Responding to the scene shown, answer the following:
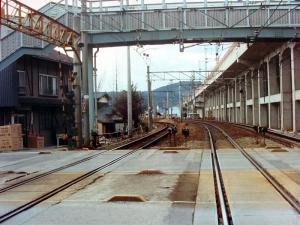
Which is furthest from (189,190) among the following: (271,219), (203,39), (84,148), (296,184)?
(203,39)

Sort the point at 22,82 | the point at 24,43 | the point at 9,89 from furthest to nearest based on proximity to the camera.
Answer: the point at 22,82, the point at 9,89, the point at 24,43

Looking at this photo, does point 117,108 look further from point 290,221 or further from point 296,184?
point 290,221

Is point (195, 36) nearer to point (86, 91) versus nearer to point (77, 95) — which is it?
point (86, 91)

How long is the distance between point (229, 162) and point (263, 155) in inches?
129

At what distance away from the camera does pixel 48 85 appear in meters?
46.8

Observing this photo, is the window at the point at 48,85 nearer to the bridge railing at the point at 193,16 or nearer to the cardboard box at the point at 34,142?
the cardboard box at the point at 34,142

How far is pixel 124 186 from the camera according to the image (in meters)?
14.4

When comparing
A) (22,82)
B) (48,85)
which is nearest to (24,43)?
(22,82)

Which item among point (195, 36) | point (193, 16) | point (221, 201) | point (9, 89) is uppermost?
point (193, 16)

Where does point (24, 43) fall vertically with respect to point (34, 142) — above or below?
above

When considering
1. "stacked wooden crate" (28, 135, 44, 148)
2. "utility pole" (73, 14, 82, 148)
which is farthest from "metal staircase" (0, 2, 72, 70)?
"stacked wooden crate" (28, 135, 44, 148)

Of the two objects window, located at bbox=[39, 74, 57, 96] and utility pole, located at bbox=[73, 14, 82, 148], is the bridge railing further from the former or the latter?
window, located at bbox=[39, 74, 57, 96]

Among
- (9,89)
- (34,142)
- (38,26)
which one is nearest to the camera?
(38,26)

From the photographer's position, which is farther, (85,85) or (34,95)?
(34,95)
